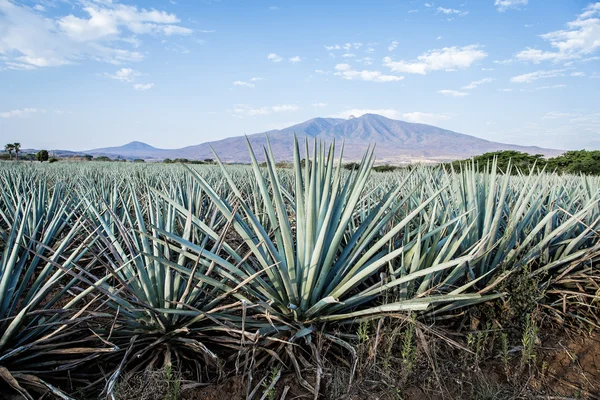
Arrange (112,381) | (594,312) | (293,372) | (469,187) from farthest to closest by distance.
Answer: (469,187), (594,312), (293,372), (112,381)

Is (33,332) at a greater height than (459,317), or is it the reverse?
(33,332)

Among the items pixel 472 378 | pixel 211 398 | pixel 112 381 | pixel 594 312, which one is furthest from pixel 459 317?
pixel 112 381

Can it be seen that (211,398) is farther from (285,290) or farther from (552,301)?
(552,301)

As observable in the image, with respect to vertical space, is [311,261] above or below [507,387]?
above

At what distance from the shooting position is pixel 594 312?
2.49m

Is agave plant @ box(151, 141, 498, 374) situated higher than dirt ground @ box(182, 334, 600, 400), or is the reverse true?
agave plant @ box(151, 141, 498, 374)

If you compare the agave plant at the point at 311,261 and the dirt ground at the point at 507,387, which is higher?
the agave plant at the point at 311,261

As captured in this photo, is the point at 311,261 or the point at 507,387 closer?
the point at 507,387

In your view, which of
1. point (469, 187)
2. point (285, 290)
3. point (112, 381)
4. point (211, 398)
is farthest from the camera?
point (469, 187)

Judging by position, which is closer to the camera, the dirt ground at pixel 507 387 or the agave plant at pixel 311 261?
the dirt ground at pixel 507 387

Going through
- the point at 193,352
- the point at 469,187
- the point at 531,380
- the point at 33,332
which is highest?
the point at 469,187

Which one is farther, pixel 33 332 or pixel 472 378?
pixel 472 378

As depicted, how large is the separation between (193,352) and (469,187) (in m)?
2.08

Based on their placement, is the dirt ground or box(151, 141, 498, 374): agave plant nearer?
the dirt ground
